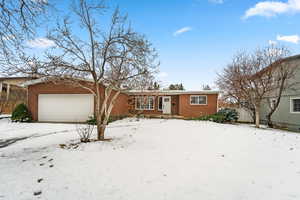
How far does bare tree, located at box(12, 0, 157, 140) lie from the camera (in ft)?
17.9

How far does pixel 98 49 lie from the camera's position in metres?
5.78

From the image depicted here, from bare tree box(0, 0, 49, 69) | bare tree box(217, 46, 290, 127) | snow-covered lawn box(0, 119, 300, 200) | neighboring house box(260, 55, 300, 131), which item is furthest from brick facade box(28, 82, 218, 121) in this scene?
snow-covered lawn box(0, 119, 300, 200)

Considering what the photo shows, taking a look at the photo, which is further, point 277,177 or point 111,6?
point 111,6

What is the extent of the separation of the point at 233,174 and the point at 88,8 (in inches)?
268

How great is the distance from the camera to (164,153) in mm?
4758

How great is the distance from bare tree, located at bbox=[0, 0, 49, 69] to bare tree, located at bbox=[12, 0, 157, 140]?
2.99ft

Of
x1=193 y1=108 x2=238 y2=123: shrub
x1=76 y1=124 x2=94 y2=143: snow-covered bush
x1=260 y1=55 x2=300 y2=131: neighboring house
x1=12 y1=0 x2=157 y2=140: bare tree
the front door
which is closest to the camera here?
x1=12 y1=0 x2=157 y2=140: bare tree

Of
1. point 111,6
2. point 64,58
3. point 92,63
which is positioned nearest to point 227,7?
point 111,6

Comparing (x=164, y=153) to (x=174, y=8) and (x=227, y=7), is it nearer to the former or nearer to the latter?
(x=174, y=8)

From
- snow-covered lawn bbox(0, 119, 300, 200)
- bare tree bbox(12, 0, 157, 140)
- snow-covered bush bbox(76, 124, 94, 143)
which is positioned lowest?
snow-covered lawn bbox(0, 119, 300, 200)

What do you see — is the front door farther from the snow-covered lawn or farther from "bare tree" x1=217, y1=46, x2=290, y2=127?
the snow-covered lawn

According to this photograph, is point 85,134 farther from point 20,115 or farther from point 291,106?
point 291,106


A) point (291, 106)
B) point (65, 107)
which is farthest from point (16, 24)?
point (291, 106)

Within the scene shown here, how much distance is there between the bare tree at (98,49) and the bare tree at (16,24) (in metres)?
0.91
